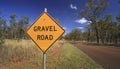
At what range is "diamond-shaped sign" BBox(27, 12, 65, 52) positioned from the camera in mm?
5012

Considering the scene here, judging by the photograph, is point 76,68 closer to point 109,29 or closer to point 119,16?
point 119,16

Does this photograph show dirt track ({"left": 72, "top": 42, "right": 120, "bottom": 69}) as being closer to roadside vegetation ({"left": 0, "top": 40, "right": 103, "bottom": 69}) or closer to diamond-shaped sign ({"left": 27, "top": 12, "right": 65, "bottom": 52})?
roadside vegetation ({"left": 0, "top": 40, "right": 103, "bottom": 69})

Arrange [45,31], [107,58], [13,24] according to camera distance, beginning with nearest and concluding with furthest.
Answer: [45,31], [107,58], [13,24]

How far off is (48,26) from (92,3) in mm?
49834

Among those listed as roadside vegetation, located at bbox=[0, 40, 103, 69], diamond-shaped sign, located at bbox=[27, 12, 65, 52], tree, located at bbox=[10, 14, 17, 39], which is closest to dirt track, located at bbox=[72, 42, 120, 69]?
roadside vegetation, located at bbox=[0, 40, 103, 69]

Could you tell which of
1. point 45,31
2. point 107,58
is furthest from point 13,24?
point 45,31

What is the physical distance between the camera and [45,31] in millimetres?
5082

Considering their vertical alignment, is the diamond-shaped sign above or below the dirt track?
above

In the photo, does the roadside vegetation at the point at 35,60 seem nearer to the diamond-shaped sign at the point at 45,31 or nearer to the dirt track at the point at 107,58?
the dirt track at the point at 107,58

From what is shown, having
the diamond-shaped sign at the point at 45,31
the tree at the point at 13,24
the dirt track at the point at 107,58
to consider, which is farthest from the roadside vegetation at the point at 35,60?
the tree at the point at 13,24

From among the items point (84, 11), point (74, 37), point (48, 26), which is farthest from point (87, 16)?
point (74, 37)

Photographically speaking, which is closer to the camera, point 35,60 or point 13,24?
point 35,60

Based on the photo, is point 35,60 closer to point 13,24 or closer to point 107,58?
point 107,58

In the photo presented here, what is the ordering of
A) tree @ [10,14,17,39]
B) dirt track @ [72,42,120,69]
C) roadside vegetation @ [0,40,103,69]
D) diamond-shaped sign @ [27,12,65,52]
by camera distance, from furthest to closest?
tree @ [10,14,17,39], dirt track @ [72,42,120,69], roadside vegetation @ [0,40,103,69], diamond-shaped sign @ [27,12,65,52]
